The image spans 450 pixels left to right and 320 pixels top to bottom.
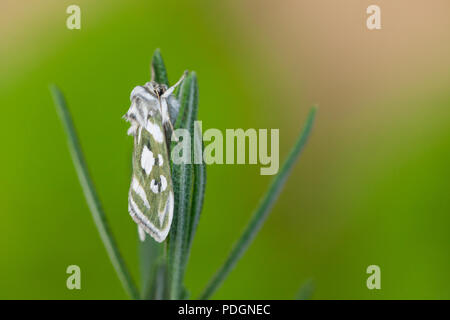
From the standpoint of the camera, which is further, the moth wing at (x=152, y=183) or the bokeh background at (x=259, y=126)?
the bokeh background at (x=259, y=126)

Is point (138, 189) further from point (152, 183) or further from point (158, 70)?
point (158, 70)

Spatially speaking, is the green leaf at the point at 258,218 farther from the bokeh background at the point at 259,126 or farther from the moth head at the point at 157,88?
the bokeh background at the point at 259,126

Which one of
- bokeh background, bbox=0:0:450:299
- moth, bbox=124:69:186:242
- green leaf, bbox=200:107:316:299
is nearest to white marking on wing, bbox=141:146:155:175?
moth, bbox=124:69:186:242

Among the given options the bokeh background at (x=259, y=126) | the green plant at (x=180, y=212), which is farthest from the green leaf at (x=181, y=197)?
the bokeh background at (x=259, y=126)

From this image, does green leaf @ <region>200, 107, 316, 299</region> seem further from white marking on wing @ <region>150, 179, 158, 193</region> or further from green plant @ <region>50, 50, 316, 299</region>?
white marking on wing @ <region>150, 179, 158, 193</region>

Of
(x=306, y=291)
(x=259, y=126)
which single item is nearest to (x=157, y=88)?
(x=306, y=291)

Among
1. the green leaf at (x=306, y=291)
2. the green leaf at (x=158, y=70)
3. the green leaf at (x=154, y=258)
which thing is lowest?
the green leaf at (x=306, y=291)
